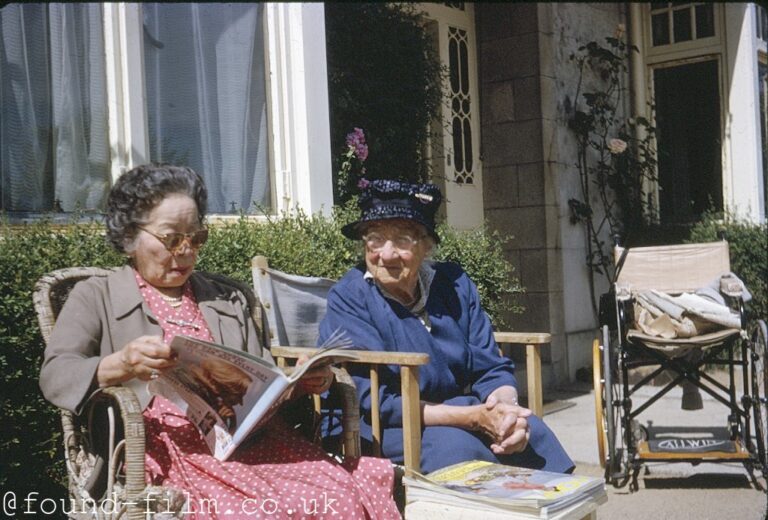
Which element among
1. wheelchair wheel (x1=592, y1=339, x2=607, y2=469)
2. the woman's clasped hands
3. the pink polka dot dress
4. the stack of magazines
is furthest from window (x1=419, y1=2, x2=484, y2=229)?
the stack of magazines

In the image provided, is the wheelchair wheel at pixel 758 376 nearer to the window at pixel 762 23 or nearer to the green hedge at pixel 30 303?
the green hedge at pixel 30 303

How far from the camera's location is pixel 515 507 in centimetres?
204

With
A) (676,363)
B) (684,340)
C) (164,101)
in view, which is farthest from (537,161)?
(164,101)

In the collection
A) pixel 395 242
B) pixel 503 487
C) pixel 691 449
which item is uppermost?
pixel 395 242

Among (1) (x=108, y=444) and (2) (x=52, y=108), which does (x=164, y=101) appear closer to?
(2) (x=52, y=108)

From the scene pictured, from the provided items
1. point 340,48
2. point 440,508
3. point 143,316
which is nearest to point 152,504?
point 143,316

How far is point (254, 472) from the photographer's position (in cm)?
219

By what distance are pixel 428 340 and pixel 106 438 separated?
108 cm

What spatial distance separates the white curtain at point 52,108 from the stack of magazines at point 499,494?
216cm

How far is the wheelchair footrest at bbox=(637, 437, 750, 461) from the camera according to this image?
4.06 metres

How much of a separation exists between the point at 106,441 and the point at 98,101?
7.11ft

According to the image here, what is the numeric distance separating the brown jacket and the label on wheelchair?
2.49m

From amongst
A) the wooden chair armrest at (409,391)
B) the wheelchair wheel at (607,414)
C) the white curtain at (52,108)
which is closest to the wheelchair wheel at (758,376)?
the wheelchair wheel at (607,414)

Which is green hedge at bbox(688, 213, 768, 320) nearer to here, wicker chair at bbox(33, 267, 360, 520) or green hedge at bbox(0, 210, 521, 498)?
green hedge at bbox(0, 210, 521, 498)
